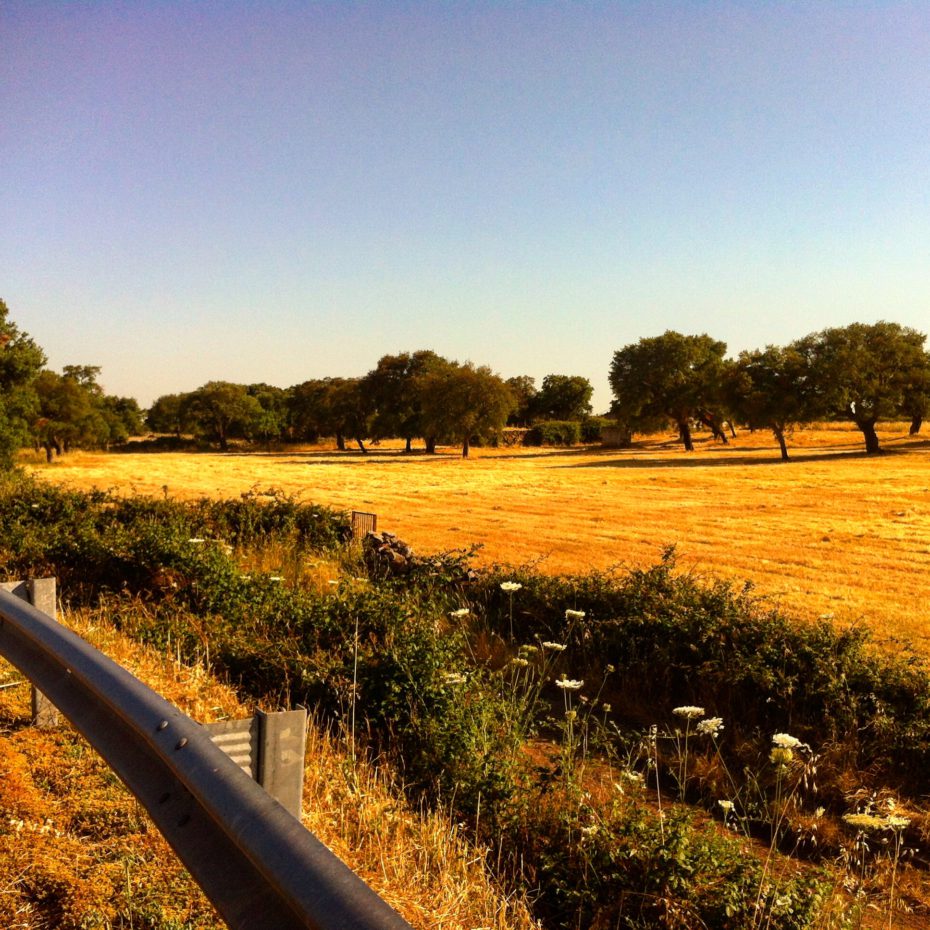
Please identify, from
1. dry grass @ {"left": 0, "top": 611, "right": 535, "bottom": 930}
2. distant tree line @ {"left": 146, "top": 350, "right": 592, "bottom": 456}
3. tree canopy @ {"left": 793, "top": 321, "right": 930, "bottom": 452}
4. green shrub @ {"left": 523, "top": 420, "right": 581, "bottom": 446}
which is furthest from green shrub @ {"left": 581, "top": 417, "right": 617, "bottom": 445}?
dry grass @ {"left": 0, "top": 611, "right": 535, "bottom": 930}

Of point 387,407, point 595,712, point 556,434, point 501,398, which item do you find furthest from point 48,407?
point 595,712

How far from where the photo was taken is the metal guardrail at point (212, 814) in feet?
5.28

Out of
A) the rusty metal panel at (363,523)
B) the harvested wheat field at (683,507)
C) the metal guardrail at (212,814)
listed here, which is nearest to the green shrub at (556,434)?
the harvested wheat field at (683,507)

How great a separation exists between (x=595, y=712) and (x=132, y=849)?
19.0 feet

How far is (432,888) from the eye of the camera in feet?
9.95

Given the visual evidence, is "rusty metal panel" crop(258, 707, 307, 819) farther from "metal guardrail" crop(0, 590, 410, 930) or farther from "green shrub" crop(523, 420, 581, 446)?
"green shrub" crop(523, 420, 581, 446)

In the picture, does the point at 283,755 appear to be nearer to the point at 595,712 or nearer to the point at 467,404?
the point at 595,712

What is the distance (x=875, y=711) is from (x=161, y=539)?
728 centimetres

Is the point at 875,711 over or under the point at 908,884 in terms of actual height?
over

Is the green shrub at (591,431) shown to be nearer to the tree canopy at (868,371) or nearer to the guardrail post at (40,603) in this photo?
the tree canopy at (868,371)

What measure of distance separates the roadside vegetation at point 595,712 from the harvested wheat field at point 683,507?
2.89 meters

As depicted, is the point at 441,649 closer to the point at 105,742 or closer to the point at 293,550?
the point at 105,742

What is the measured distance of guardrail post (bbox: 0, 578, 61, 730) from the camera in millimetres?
4113

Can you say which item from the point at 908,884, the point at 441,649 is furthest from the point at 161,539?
the point at 908,884
